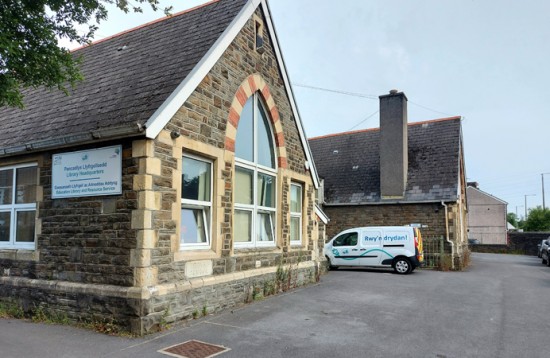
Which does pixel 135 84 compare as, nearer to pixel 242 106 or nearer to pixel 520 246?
pixel 242 106

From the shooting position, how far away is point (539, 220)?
54.3 m

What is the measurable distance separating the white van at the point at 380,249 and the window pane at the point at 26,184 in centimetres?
1223

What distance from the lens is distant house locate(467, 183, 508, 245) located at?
53562mm

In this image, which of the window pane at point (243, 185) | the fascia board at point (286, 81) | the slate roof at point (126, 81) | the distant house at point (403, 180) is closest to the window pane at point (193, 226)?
the window pane at point (243, 185)

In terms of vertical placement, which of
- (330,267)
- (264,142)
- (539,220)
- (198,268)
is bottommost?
(330,267)

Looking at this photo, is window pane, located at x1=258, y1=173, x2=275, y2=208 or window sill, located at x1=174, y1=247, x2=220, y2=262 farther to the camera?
window pane, located at x1=258, y1=173, x2=275, y2=208

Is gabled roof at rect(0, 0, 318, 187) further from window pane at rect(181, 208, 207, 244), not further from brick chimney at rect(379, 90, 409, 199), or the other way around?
brick chimney at rect(379, 90, 409, 199)

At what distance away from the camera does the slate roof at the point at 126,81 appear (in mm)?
8031

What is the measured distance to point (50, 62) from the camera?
6.84 meters

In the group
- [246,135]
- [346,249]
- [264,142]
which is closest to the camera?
[246,135]

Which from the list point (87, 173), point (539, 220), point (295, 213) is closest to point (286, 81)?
point (295, 213)

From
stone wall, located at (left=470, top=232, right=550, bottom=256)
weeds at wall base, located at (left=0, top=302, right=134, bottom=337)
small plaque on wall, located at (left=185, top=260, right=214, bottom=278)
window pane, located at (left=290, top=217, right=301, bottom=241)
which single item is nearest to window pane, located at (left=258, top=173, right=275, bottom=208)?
window pane, located at (left=290, top=217, right=301, bottom=241)

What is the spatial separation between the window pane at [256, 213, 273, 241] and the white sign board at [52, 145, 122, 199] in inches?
164

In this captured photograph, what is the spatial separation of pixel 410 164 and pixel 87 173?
712 inches
